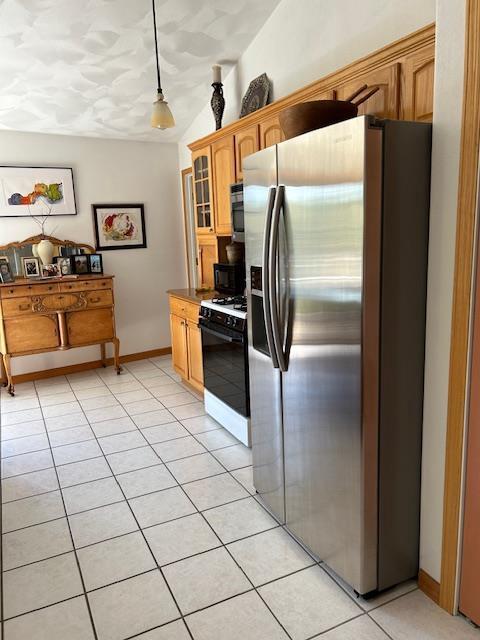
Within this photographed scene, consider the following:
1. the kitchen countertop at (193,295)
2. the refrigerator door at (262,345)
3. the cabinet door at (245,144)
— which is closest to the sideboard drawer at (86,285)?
the kitchen countertop at (193,295)

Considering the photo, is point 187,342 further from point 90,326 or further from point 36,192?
point 36,192

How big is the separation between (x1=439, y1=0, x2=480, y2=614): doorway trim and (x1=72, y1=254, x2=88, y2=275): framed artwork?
4.03m

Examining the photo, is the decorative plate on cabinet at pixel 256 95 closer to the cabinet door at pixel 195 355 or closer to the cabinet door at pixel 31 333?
the cabinet door at pixel 195 355

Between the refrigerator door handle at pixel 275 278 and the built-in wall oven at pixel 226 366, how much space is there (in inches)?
36.3

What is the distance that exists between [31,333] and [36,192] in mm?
1393

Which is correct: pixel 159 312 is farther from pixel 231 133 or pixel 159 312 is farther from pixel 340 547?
pixel 340 547

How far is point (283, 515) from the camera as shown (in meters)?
2.27

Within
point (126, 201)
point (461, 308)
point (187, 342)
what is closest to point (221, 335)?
point (187, 342)

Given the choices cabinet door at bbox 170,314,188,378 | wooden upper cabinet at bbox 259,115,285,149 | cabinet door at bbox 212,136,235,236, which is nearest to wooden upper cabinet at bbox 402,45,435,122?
wooden upper cabinet at bbox 259,115,285,149

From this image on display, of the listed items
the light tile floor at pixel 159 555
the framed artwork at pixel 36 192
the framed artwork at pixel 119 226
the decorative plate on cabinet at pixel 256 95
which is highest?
the decorative plate on cabinet at pixel 256 95

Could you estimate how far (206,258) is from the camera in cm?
442

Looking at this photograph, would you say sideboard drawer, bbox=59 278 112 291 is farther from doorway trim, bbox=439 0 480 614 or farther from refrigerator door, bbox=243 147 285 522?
doorway trim, bbox=439 0 480 614

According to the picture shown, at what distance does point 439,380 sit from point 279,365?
653mm

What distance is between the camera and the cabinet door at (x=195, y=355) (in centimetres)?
389
